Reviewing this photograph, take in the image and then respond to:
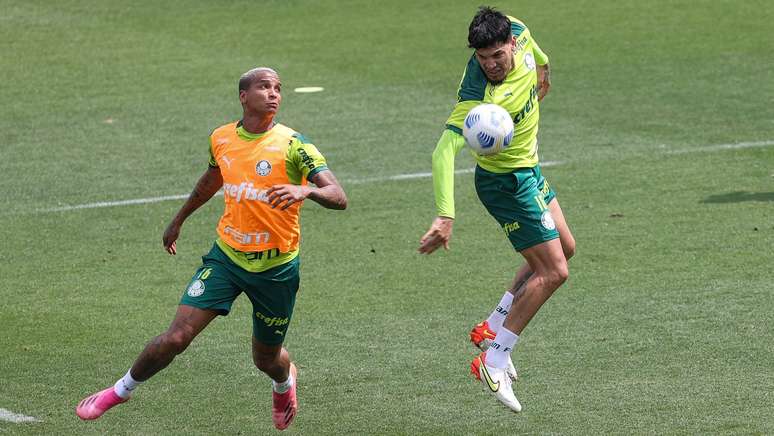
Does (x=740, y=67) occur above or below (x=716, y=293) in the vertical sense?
below

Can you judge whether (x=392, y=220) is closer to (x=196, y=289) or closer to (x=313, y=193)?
(x=196, y=289)

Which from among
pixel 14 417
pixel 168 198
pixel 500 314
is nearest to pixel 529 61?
pixel 500 314

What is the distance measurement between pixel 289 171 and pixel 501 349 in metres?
2.04

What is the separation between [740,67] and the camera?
21719 millimetres

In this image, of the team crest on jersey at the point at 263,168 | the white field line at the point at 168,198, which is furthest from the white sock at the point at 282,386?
the white field line at the point at 168,198

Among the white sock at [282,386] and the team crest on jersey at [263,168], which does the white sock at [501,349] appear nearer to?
the white sock at [282,386]

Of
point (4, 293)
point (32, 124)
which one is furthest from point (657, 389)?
point (32, 124)

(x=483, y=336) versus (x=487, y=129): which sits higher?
(x=487, y=129)

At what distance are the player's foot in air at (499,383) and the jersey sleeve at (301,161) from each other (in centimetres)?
188

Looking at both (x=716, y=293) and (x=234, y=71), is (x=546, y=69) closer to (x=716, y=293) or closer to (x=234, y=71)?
(x=716, y=293)

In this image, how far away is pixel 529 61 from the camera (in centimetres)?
989

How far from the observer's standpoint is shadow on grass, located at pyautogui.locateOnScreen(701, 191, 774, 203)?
48.9 ft

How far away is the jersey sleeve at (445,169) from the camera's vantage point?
8.79m

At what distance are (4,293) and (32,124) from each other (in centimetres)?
771
